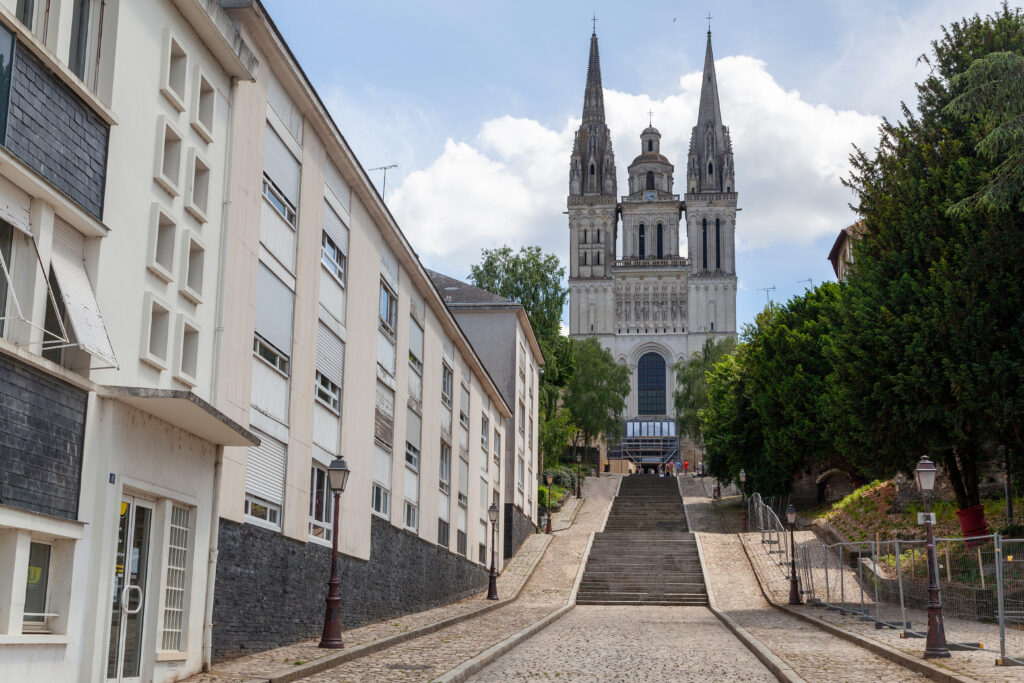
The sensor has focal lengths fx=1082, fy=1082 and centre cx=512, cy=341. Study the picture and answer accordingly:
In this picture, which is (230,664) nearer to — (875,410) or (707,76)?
(875,410)

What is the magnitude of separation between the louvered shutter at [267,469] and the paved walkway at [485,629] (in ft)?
8.33

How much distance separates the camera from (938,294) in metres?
22.2

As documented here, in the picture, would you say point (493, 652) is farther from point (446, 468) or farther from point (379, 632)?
point (446, 468)

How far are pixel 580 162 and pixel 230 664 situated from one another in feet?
334

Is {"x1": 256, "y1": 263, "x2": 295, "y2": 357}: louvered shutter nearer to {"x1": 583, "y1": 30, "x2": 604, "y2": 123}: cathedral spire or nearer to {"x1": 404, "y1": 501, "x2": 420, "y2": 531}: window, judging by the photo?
{"x1": 404, "y1": 501, "x2": 420, "y2": 531}: window

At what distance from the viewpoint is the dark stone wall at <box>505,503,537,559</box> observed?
125 ft

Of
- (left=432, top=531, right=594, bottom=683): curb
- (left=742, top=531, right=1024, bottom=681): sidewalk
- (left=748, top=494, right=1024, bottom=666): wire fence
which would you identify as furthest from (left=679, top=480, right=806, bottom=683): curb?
(left=432, top=531, right=594, bottom=683): curb

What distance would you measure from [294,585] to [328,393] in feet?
11.3

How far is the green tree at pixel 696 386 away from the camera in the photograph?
80500mm

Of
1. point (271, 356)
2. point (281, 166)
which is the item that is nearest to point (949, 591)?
point (271, 356)

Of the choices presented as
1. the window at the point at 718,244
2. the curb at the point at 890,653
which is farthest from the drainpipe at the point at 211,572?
the window at the point at 718,244

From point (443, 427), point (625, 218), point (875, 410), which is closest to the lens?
point (875, 410)

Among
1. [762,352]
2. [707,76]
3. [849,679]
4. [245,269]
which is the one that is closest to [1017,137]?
[849,679]

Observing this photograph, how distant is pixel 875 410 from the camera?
78.5ft
